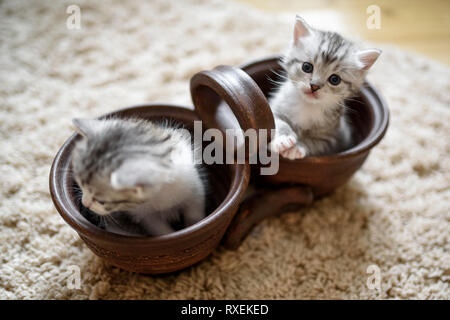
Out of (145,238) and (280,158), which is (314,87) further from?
(145,238)

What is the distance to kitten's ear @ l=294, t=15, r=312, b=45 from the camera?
1.27 m

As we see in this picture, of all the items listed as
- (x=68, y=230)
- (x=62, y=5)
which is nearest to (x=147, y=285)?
(x=68, y=230)

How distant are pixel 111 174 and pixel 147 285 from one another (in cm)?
53

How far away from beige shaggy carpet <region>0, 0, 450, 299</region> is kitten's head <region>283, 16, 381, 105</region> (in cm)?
50

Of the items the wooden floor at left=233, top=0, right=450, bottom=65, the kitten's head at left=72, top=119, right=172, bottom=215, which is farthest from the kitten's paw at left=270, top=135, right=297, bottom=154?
the wooden floor at left=233, top=0, right=450, bottom=65

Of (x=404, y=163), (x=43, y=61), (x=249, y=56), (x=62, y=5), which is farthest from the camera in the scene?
(x=62, y=5)

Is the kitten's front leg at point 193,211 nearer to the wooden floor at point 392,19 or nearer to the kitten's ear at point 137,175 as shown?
the kitten's ear at point 137,175

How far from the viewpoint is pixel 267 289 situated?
1.23m

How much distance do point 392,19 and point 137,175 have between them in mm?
2348

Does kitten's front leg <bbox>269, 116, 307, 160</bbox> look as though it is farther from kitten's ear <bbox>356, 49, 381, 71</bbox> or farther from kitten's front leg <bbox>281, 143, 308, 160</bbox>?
kitten's ear <bbox>356, 49, 381, 71</bbox>

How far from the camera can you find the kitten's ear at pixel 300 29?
1269 mm

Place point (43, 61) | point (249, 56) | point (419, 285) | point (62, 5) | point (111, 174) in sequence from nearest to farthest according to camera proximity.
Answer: point (111, 174), point (419, 285), point (43, 61), point (249, 56), point (62, 5)

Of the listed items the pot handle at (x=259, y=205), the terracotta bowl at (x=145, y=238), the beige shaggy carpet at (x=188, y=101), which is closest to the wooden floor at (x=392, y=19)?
the beige shaggy carpet at (x=188, y=101)

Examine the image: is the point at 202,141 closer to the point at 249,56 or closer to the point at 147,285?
the point at 147,285
